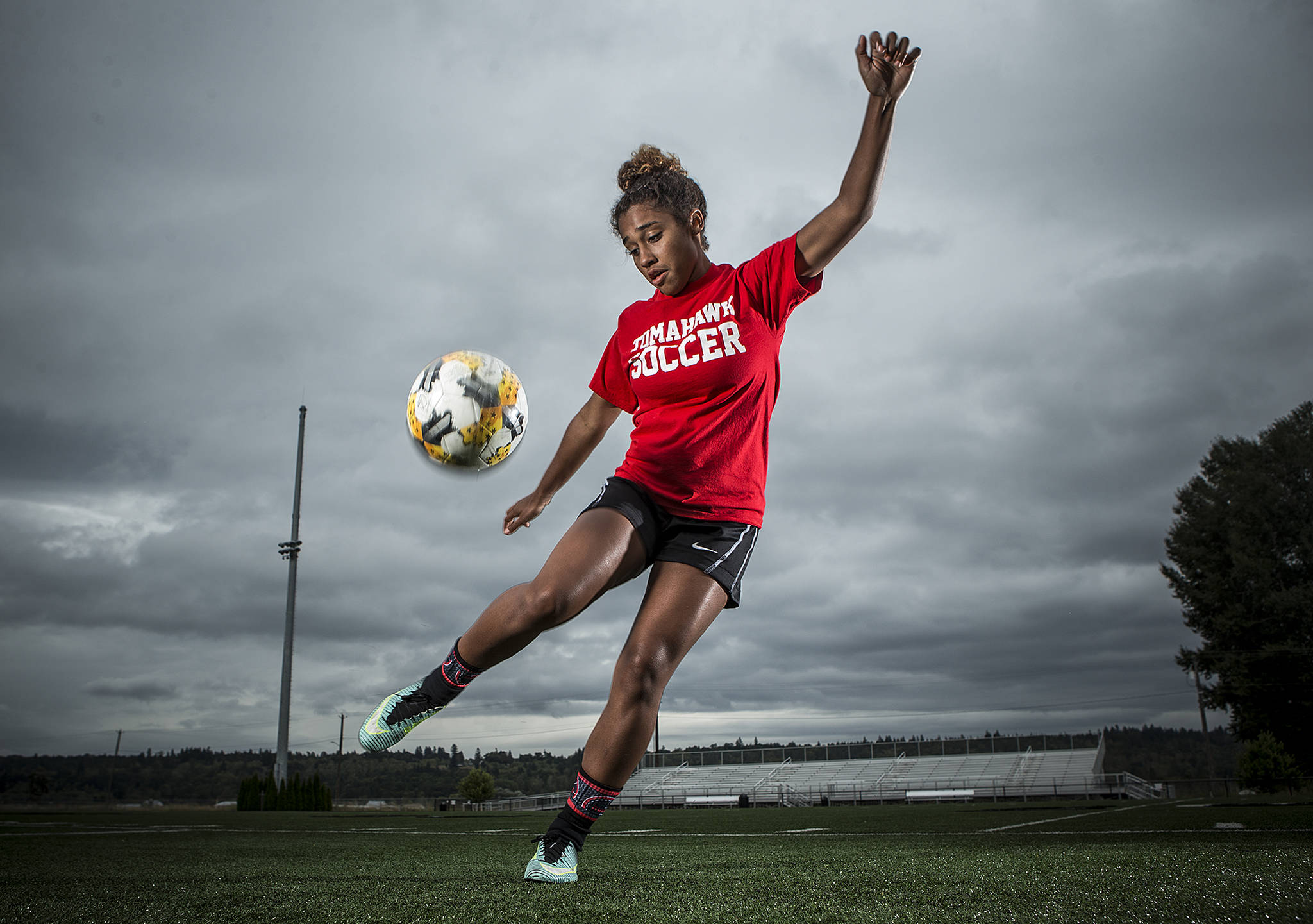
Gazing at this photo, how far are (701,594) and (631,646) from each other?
1.08 ft

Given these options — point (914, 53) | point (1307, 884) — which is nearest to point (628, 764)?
point (1307, 884)

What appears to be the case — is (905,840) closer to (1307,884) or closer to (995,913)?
(1307,884)

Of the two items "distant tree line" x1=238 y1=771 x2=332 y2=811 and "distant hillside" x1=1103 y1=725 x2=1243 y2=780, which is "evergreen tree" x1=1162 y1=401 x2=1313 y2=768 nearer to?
"distant hillside" x1=1103 y1=725 x2=1243 y2=780

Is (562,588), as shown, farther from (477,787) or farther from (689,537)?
(477,787)

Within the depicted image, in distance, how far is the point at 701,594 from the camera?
3.04 metres

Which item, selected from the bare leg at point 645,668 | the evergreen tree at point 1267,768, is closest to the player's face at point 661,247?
the bare leg at point 645,668

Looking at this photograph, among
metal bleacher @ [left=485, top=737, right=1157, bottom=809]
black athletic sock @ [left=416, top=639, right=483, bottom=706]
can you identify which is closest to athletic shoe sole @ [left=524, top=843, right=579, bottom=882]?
black athletic sock @ [left=416, top=639, right=483, bottom=706]

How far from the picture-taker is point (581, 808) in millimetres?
2984

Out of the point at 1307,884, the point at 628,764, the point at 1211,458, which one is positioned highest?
the point at 1211,458

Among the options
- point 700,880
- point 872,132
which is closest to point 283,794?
point 700,880

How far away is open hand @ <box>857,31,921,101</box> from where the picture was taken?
2.72 meters

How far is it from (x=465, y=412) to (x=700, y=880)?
7.29ft

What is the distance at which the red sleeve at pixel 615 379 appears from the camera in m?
3.67

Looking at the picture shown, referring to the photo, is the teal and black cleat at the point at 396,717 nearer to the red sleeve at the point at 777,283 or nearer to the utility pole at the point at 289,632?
the red sleeve at the point at 777,283
